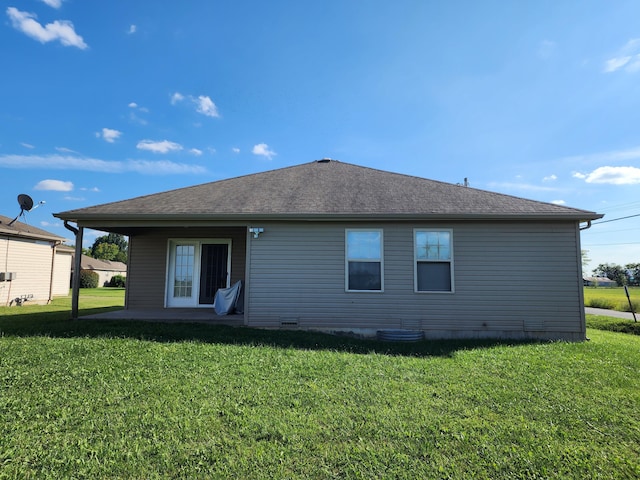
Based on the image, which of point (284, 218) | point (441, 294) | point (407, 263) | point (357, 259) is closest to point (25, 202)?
point (284, 218)

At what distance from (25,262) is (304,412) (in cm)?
1533

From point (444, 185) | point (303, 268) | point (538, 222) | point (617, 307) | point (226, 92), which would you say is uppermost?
point (226, 92)

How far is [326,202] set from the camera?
809 cm

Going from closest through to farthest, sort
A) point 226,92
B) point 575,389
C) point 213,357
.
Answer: point 575,389 < point 213,357 < point 226,92

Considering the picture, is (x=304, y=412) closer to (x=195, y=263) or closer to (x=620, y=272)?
(x=195, y=263)

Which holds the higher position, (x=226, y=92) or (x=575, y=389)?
(x=226, y=92)

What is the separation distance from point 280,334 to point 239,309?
2681 millimetres

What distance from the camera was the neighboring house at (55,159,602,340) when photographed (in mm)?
7398

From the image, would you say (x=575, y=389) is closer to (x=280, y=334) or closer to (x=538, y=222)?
(x=538, y=222)

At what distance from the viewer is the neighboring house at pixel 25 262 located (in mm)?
12555

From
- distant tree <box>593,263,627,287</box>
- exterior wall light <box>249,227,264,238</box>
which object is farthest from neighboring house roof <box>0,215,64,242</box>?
distant tree <box>593,263,627,287</box>

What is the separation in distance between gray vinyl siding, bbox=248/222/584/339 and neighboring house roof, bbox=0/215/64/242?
36.3ft

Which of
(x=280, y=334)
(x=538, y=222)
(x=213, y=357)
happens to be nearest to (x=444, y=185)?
(x=538, y=222)

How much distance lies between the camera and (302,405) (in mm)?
3514
